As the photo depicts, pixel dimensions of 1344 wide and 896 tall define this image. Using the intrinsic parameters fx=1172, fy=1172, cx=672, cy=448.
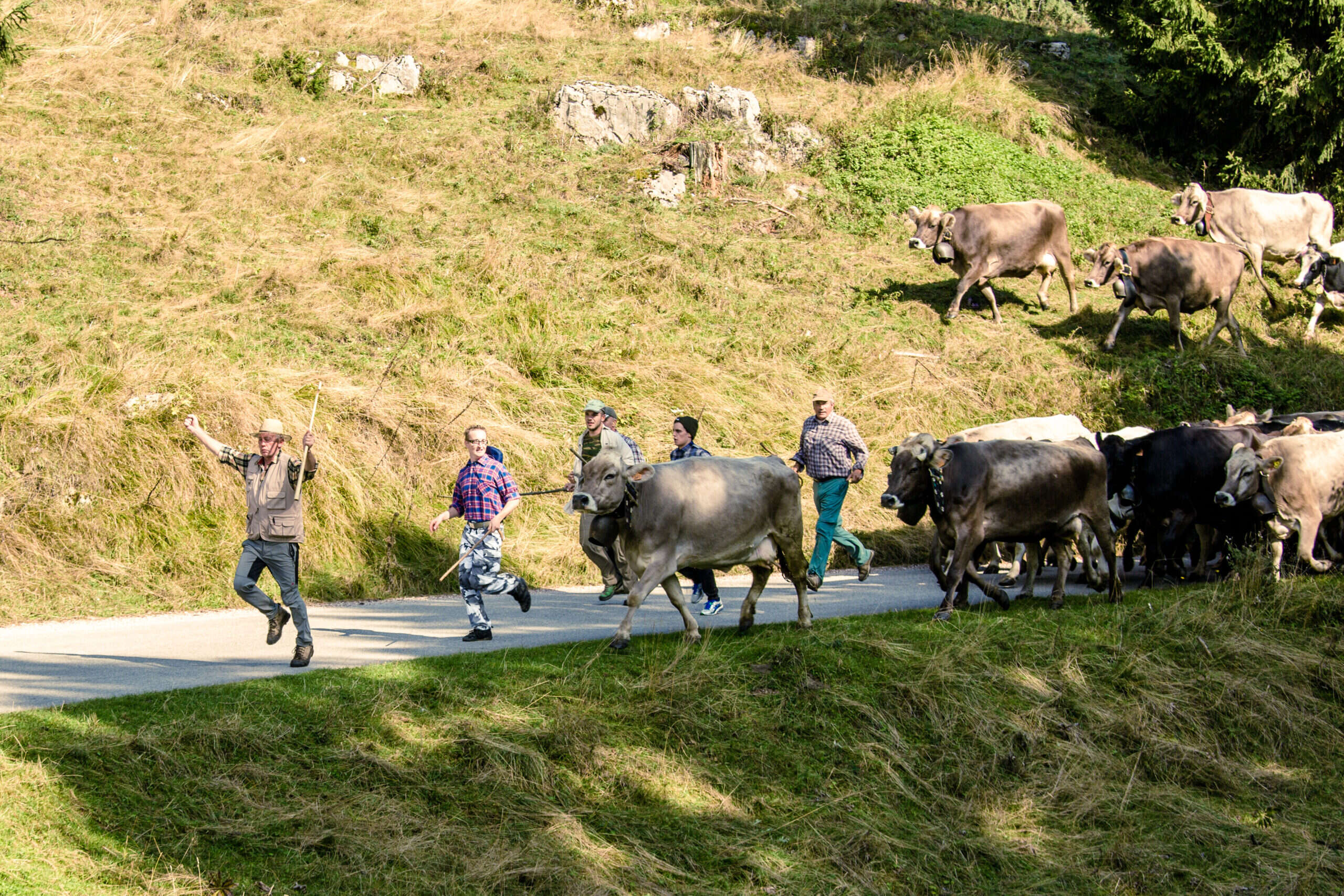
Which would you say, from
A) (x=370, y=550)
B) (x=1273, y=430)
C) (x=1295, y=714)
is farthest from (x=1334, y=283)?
(x=370, y=550)

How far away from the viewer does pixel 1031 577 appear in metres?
12.4

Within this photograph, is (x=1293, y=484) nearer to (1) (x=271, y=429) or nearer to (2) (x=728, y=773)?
(2) (x=728, y=773)

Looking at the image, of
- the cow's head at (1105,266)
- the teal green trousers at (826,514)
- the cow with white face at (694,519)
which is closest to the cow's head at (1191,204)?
the cow's head at (1105,266)

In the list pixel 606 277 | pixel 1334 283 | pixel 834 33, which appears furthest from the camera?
pixel 834 33

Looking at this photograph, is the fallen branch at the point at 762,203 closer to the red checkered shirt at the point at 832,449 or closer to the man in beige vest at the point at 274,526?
the red checkered shirt at the point at 832,449

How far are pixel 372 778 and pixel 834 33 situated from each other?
107ft

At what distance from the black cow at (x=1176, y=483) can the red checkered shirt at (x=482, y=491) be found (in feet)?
24.5

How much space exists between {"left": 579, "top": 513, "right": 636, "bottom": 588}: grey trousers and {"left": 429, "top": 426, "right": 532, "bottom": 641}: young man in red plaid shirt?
2.36 feet

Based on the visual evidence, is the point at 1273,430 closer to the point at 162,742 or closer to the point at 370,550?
the point at 370,550

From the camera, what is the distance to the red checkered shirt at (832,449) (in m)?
12.8

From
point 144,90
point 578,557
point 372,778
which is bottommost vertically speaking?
point 578,557

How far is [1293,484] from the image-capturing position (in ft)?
44.5

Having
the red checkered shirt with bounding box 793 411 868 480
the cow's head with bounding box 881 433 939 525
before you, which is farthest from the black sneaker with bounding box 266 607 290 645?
the red checkered shirt with bounding box 793 411 868 480

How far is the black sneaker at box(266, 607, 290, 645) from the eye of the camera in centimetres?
927
